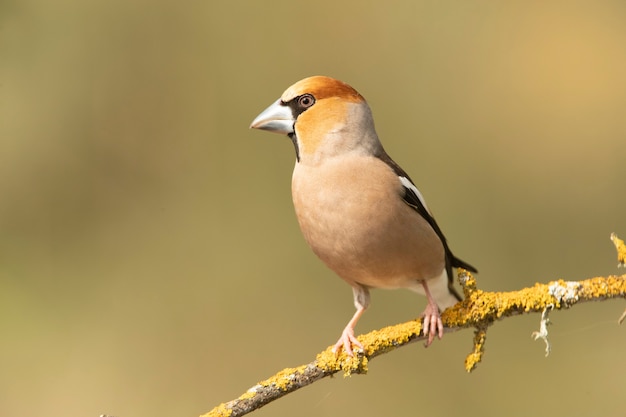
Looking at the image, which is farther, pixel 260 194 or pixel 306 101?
pixel 260 194

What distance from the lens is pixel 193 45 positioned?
7.53 m

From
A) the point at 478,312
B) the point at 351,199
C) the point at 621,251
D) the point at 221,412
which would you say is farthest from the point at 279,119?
the point at 621,251

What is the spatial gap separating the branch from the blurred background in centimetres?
306

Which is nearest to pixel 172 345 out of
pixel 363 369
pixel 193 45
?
pixel 193 45

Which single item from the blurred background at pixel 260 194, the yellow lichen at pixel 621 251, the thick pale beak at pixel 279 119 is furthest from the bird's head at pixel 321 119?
the blurred background at pixel 260 194

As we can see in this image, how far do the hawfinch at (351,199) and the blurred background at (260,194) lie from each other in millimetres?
2866

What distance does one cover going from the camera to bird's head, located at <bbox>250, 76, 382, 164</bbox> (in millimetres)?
3275

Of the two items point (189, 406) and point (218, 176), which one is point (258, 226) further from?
point (189, 406)

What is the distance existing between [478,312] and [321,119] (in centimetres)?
96

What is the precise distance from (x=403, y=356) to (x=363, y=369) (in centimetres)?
332

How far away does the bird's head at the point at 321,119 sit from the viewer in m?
3.28

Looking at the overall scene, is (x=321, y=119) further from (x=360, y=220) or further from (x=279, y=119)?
(x=360, y=220)

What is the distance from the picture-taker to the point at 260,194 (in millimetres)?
6855

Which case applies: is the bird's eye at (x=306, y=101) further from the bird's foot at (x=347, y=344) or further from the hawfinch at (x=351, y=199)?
the bird's foot at (x=347, y=344)
